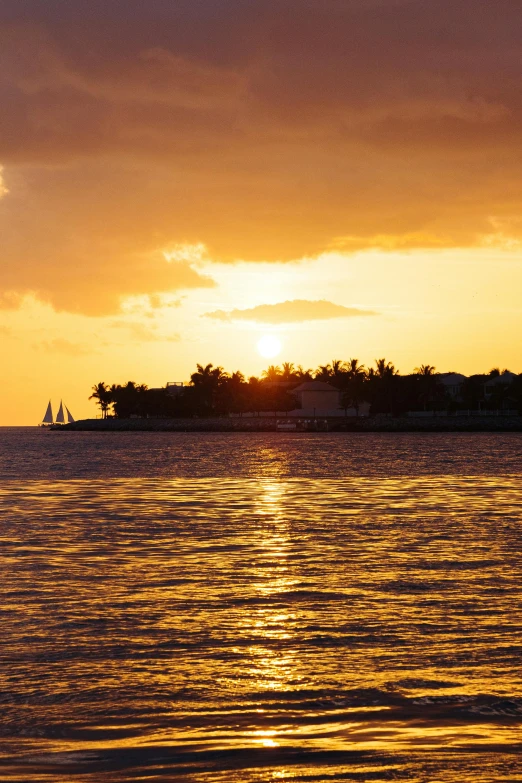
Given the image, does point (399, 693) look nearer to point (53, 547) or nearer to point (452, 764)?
point (452, 764)

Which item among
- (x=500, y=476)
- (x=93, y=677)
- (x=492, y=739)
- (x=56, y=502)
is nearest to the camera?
(x=492, y=739)

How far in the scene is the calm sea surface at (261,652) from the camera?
9344 millimetres

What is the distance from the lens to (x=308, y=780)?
862 cm

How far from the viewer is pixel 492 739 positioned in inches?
384

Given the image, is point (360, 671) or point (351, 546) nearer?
point (360, 671)

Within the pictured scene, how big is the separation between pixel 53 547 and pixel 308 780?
18658 mm

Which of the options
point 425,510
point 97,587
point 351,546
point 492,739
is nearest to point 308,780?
point 492,739

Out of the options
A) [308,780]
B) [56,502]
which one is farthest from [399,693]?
[56,502]

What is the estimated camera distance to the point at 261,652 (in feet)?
44.8

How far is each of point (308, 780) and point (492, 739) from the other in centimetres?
227

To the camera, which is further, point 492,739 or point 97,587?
point 97,587

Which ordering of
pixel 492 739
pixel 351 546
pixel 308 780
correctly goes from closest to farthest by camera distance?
pixel 308 780 → pixel 492 739 → pixel 351 546

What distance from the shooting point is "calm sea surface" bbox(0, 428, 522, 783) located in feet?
30.7

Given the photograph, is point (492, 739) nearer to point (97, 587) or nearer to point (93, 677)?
point (93, 677)
